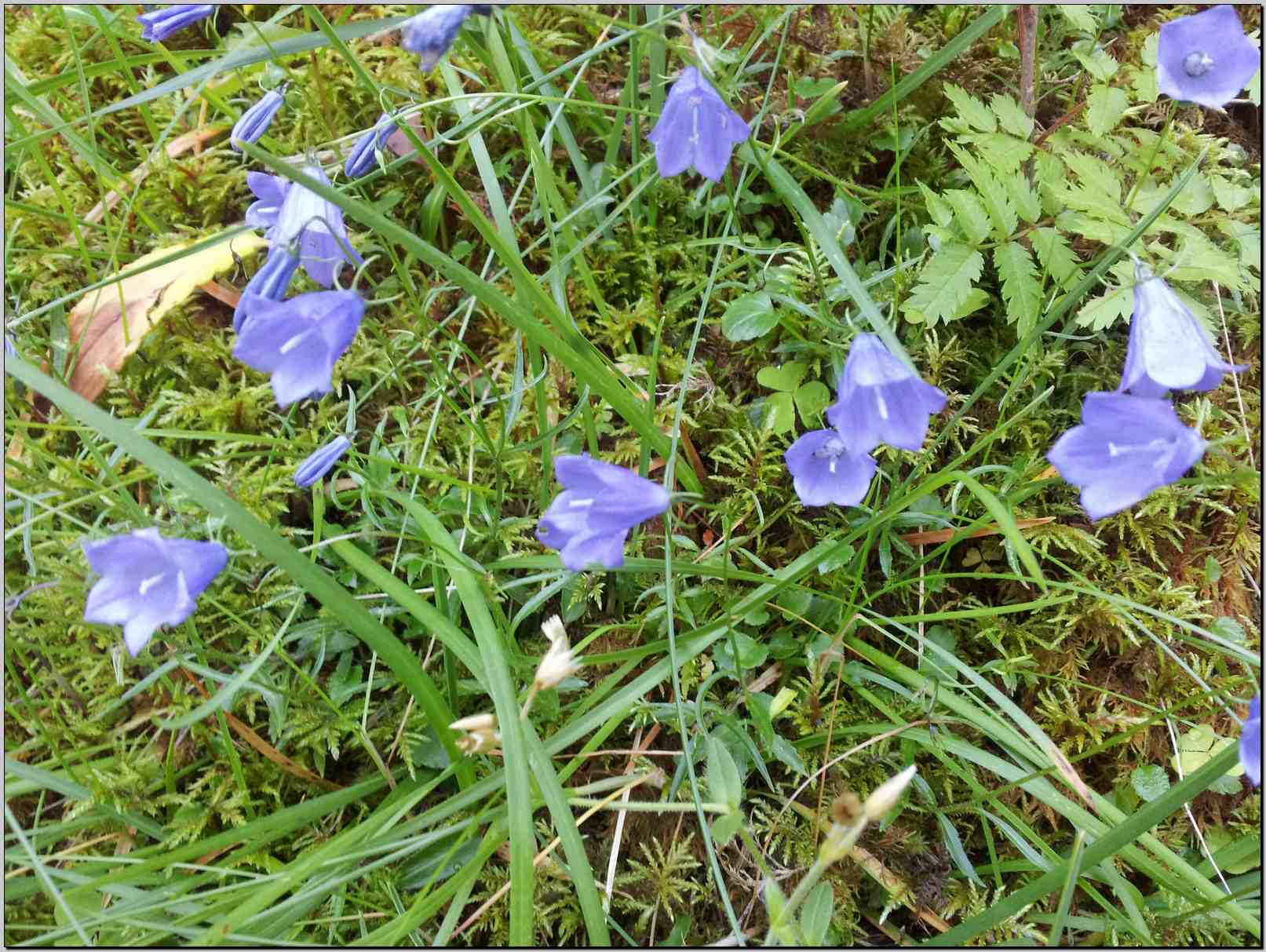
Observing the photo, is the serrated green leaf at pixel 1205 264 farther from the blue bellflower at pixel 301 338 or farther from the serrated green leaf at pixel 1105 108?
the blue bellflower at pixel 301 338

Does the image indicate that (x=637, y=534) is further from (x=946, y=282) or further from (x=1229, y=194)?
(x=1229, y=194)

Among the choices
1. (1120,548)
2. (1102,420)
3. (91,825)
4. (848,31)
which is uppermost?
(848,31)

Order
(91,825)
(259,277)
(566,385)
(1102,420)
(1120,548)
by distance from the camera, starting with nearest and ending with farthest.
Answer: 1. (1102,420)
2. (259,277)
3. (91,825)
4. (1120,548)
5. (566,385)

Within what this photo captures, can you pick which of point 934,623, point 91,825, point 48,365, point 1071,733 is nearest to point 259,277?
point 48,365

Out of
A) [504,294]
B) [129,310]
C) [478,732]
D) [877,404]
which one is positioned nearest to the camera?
[478,732]

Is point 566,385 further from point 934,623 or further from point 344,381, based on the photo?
point 934,623

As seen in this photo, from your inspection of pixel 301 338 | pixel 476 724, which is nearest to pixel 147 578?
pixel 301 338

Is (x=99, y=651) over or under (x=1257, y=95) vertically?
under
